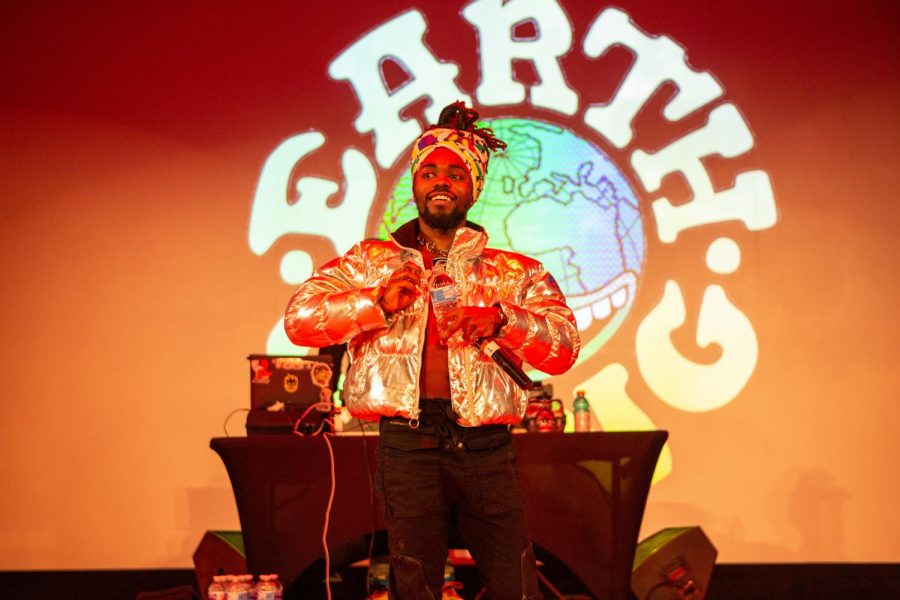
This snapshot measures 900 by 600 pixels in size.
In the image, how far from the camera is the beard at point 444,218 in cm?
233

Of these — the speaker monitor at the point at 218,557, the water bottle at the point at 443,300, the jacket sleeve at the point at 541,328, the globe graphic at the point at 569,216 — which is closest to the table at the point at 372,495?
the speaker monitor at the point at 218,557

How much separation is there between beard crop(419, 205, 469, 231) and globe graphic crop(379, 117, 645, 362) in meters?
1.94

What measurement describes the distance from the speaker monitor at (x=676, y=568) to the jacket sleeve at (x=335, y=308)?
1.94 m

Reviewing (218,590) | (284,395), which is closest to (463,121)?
(284,395)

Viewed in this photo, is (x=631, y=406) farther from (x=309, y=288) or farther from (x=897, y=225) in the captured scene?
(x=309, y=288)

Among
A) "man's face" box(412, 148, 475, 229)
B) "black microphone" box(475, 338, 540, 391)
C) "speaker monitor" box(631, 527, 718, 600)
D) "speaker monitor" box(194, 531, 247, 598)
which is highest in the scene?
"man's face" box(412, 148, 475, 229)

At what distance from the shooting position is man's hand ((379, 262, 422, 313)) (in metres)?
2.12

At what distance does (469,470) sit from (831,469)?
8.81ft

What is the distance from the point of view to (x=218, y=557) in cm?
365

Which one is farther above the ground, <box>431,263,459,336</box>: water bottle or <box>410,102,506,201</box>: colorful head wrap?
<box>410,102,506,201</box>: colorful head wrap

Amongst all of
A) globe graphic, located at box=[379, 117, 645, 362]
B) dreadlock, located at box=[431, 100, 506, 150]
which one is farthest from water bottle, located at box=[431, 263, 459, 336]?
globe graphic, located at box=[379, 117, 645, 362]

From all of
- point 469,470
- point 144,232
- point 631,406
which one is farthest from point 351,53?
point 469,470

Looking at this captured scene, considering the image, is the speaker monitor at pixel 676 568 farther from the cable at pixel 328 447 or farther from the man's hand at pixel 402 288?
the man's hand at pixel 402 288

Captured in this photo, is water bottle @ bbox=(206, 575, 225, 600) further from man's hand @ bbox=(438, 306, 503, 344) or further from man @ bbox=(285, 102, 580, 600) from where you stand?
man's hand @ bbox=(438, 306, 503, 344)
